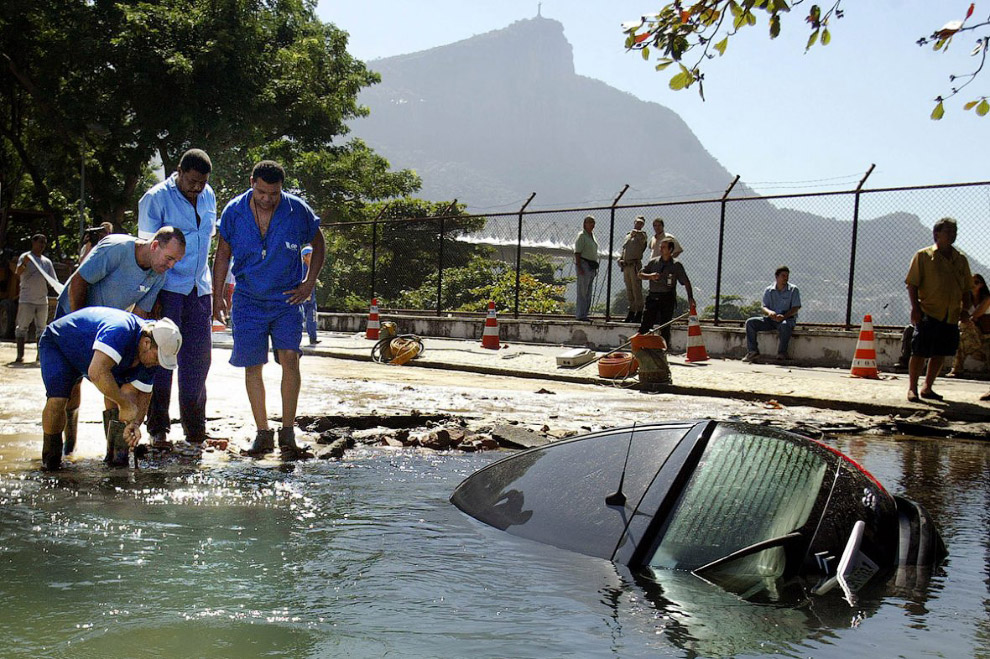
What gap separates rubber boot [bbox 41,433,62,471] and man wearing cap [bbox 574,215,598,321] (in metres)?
12.2

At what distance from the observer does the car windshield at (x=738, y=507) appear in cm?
338

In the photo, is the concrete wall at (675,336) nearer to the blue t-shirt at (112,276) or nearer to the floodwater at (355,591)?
the floodwater at (355,591)

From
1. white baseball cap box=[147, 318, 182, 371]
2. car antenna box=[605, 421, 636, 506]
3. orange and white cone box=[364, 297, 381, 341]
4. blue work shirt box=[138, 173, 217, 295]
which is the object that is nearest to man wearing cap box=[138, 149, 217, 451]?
blue work shirt box=[138, 173, 217, 295]

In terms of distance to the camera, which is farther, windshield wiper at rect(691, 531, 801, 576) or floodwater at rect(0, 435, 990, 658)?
windshield wiper at rect(691, 531, 801, 576)

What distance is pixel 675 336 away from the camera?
1557cm

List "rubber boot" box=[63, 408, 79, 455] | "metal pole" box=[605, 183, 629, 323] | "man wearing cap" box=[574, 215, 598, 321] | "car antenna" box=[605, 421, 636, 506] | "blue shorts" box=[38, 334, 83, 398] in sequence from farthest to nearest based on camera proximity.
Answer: "man wearing cap" box=[574, 215, 598, 321] → "metal pole" box=[605, 183, 629, 323] → "rubber boot" box=[63, 408, 79, 455] → "blue shorts" box=[38, 334, 83, 398] → "car antenna" box=[605, 421, 636, 506]

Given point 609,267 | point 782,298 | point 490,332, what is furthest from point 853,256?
point 490,332

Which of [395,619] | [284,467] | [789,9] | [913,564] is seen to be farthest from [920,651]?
[284,467]

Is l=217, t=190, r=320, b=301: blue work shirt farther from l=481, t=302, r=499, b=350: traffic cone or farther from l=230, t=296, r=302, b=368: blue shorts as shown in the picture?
l=481, t=302, r=499, b=350: traffic cone

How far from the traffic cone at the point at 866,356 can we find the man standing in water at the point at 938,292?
241cm

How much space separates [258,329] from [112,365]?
129 cm

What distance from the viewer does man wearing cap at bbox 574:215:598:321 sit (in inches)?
663

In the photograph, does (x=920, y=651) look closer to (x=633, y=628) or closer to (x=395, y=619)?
(x=633, y=628)

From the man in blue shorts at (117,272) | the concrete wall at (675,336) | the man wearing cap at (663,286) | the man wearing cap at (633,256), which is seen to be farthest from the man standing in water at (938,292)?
the man in blue shorts at (117,272)
